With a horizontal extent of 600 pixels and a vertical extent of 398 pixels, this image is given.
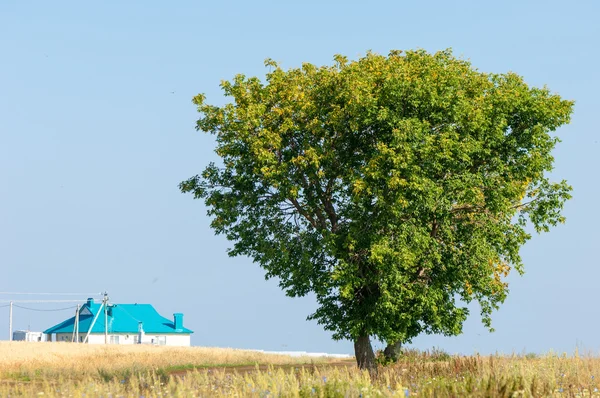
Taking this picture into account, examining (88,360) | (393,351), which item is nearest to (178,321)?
(88,360)

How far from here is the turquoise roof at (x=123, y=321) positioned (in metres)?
96.7

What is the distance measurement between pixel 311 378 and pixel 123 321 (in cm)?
9067

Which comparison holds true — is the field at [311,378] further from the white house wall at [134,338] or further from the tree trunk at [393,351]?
the white house wall at [134,338]

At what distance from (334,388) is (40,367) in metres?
35.0

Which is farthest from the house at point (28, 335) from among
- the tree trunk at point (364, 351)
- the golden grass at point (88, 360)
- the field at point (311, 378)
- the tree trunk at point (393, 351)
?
the tree trunk at point (364, 351)

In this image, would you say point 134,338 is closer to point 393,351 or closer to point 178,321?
point 178,321

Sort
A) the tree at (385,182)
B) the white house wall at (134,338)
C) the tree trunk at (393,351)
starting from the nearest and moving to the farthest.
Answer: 1. the tree at (385,182)
2. the tree trunk at (393,351)
3. the white house wall at (134,338)

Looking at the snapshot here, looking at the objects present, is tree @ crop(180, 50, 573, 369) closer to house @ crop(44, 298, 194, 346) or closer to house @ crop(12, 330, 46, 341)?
house @ crop(44, 298, 194, 346)

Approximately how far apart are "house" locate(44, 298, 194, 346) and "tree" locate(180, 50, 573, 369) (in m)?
66.2

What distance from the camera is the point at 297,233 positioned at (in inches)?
1293

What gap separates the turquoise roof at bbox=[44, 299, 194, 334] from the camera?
317 feet

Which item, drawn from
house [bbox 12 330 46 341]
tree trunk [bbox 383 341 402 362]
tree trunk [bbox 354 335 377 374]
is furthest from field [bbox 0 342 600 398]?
house [bbox 12 330 46 341]

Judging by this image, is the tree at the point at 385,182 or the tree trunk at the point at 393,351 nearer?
the tree at the point at 385,182

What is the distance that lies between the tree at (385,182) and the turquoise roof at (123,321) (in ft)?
219
